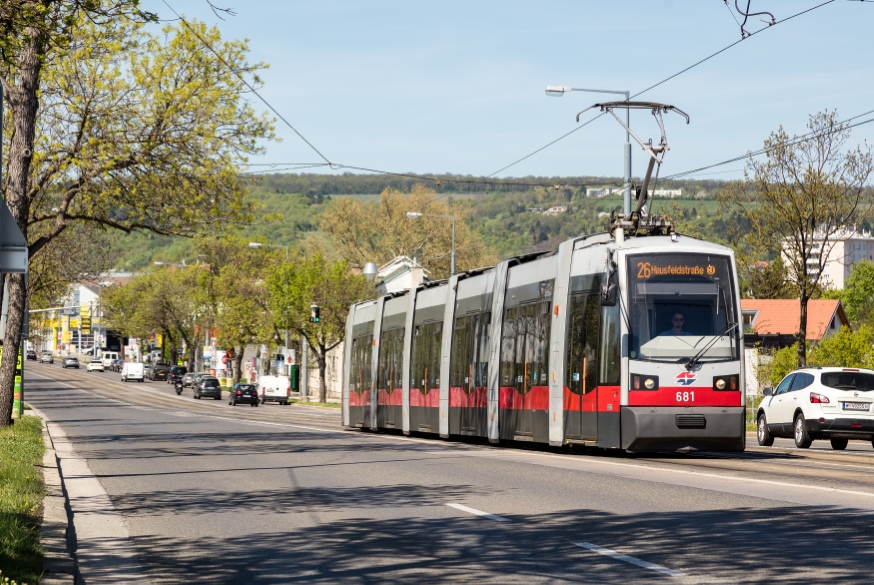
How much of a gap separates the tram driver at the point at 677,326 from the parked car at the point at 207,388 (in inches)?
2605

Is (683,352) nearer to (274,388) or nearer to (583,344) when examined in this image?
(583,344)

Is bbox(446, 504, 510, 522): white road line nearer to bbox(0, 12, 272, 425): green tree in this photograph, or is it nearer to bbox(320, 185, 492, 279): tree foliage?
bbox(0, 12, 272, 425): green tree

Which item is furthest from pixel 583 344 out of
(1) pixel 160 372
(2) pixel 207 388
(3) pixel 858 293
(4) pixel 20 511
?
(3) pixel 858 293

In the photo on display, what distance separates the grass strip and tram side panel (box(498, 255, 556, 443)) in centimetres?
835

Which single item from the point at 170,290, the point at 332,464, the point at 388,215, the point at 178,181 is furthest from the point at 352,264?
the point at 332,464

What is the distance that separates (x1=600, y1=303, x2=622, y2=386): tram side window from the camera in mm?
19578

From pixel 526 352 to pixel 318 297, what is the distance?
5851 centimetres

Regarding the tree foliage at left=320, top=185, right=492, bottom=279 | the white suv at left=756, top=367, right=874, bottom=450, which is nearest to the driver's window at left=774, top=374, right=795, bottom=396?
the white suv at left=756, top=367, right=874, bottom=450

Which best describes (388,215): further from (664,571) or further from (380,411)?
(664,571)

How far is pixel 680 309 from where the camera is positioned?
19797mm

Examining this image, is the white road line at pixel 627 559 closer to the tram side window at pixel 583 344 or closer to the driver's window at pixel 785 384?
the tram side window at pixel 583 344

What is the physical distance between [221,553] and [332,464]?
968 centimetres

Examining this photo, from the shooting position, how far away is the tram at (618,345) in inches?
765

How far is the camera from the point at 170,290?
112688mm
